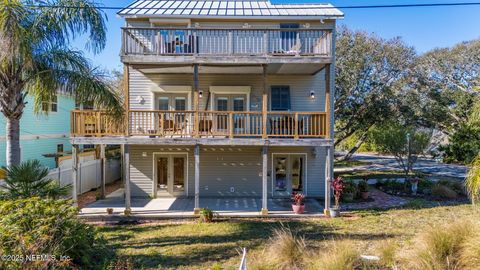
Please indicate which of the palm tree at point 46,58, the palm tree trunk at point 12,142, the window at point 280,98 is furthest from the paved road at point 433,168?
the palm tree trunk at point 12,142

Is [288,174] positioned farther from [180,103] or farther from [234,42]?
[234,42]

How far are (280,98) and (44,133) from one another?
14.1 metres

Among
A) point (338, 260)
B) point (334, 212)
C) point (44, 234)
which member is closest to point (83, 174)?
point (44, 234)

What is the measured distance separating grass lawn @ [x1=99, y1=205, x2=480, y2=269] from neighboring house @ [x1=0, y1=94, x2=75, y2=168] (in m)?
9.23

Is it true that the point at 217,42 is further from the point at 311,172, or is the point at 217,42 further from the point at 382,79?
the point at 382,79

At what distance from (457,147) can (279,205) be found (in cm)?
2293

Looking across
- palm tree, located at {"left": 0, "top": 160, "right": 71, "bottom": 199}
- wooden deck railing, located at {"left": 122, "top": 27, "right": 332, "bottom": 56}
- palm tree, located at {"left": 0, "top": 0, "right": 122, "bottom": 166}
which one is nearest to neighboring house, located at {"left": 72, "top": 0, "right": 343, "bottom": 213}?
wooden deck railing, located at {"left": 122, "top": 27, "right": 332, "bottom": 56}

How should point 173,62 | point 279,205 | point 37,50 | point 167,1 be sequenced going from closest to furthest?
point 37,50
point 173,62
point 279,205
point 167,1

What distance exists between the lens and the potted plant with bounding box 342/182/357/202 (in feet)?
40.5

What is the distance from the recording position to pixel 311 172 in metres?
13.3

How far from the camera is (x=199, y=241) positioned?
7785 mm

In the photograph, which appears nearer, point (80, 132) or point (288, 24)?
point (80, 132)

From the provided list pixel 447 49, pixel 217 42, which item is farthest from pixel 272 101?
pixel 447 49

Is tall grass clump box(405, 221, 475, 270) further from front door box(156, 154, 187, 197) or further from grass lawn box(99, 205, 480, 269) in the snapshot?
front door box(156, 154, 187, 197)
